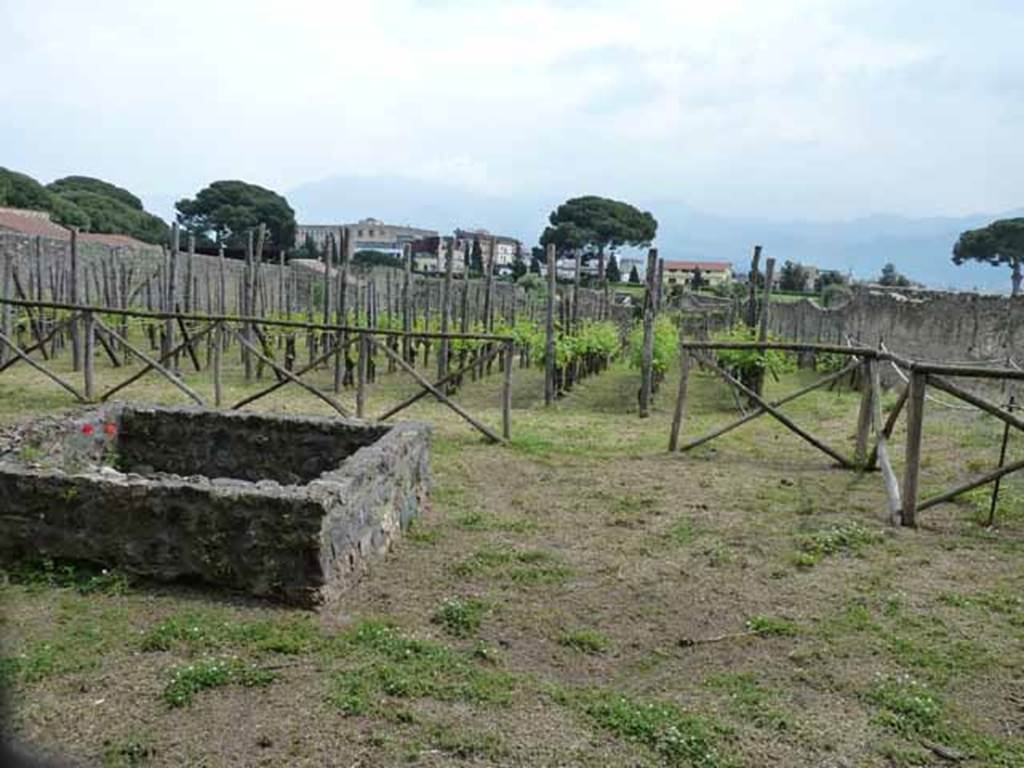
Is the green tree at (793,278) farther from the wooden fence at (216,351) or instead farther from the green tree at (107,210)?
the wooden fence at (216,351)

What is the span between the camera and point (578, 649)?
4.14 meters

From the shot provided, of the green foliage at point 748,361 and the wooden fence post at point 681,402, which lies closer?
the wooden fence post at point 681,402

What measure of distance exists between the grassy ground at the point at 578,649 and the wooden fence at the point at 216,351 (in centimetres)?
351

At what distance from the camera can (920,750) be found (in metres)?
3.25

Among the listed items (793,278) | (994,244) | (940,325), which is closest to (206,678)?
(940,325)

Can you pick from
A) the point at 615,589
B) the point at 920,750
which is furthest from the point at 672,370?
the point at 920,750

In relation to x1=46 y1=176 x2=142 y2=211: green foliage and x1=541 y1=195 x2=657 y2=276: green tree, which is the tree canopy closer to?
x1=541 y1=195 x2=657 y2=276: green tree

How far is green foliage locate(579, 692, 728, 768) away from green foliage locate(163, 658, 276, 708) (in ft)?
4.68

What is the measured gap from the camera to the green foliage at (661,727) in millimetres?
3145

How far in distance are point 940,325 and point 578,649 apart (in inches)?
542

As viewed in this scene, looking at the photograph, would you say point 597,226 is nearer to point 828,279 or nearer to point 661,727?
point 828,279

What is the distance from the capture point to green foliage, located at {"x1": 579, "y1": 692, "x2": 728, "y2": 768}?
3.14 metres

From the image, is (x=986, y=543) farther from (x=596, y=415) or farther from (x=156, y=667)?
(x=596, y=415)

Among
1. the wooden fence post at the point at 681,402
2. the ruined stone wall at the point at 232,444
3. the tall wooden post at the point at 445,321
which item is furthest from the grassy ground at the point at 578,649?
the tall wooden post at the point at 445,321
